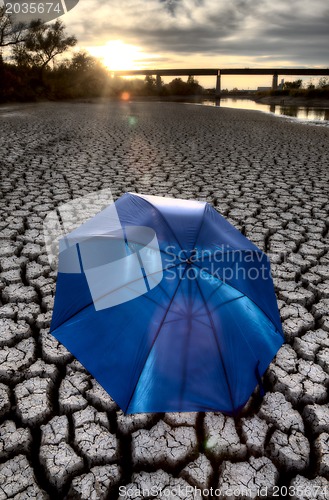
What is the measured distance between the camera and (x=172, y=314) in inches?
49.7

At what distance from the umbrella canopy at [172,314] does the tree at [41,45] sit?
29.2m

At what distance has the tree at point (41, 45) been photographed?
2500cm

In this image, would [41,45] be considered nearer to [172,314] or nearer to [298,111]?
[298,111]

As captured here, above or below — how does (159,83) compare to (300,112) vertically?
above

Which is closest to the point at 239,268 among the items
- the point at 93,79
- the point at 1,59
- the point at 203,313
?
the point at 203,313

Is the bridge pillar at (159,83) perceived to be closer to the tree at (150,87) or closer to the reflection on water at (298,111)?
the tree at (150,87)

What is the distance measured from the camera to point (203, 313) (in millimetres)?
1268

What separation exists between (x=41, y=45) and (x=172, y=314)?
101 feet

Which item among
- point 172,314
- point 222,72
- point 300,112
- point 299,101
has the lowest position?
point 172,314

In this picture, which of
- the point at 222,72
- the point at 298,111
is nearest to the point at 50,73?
the point at 298,111

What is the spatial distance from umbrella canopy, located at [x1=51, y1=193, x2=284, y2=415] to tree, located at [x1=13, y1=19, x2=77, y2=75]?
2917cm

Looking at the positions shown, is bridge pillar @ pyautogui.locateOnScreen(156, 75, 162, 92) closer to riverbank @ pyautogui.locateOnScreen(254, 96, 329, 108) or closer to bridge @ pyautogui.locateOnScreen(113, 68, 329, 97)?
bridge @ pyautogui.locateOnScreen(113, 68, 329, 97)

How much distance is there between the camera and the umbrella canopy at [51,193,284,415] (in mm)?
1270

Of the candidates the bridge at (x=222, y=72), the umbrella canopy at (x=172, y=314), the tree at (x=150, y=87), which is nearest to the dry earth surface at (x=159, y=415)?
the umbrella canopy at (x=172, y=314)
